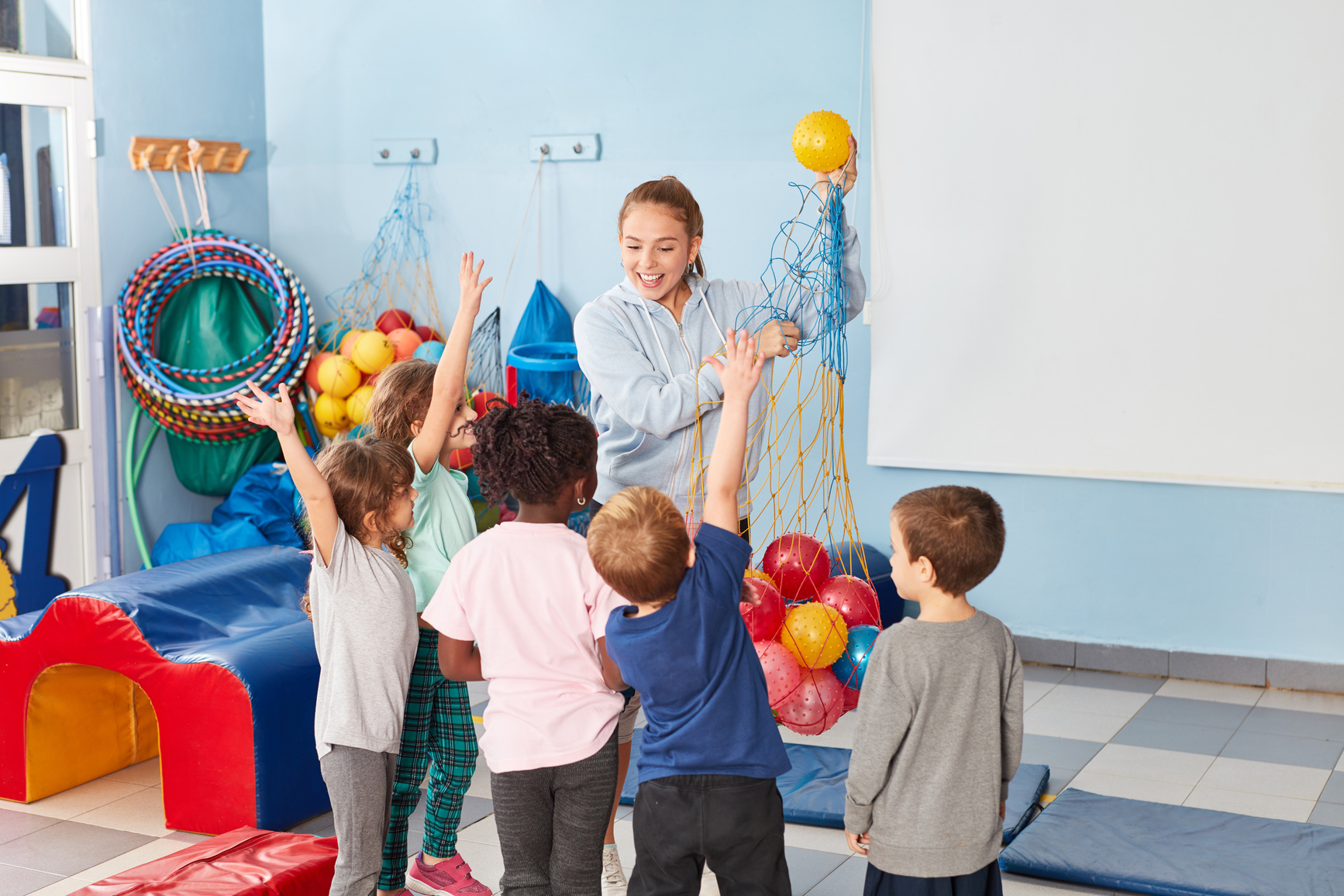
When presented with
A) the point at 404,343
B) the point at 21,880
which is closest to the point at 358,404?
the point at 404,343

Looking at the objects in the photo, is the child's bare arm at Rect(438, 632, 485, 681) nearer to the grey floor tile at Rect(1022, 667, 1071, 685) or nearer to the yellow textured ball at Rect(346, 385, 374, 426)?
the grey floor tile at Rect(1022, 667, 1071, 685)

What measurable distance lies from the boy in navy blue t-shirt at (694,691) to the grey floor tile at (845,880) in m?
0.84

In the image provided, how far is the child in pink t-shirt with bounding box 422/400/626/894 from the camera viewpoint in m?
1.93

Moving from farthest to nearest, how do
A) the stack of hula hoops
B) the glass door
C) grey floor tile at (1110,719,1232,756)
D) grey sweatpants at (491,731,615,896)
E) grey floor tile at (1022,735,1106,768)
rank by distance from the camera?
the stack of hula hoops
the glass door
grey floor tile at (1110,719,1232,756)
grey floor tile at (1022,735,1106,768)
grey sweatpants at (491,731,615,896)

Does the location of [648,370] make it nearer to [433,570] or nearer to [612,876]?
[433,570]

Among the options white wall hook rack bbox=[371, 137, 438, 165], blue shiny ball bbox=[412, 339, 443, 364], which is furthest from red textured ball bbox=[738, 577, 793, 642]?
white wall hook rack bbox=[371, 137, 438, 165]

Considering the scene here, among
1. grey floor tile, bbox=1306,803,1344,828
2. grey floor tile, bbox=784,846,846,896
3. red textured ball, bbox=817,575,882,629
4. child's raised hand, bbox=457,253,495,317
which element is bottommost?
grey floor tile, bbox=784,846,846,896

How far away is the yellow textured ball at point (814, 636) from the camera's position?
2.70 meters

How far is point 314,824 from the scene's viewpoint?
2986 mm

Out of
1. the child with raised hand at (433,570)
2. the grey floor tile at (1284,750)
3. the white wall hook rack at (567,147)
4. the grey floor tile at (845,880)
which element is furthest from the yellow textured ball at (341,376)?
the grey floor tile at (1284,750)

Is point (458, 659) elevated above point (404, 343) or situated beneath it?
situated beneath

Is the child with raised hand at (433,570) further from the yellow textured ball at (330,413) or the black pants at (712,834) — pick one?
the yellow textured ball at (330,413)

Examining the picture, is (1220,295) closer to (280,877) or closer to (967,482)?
(967,482)

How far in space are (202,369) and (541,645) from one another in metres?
3.52
